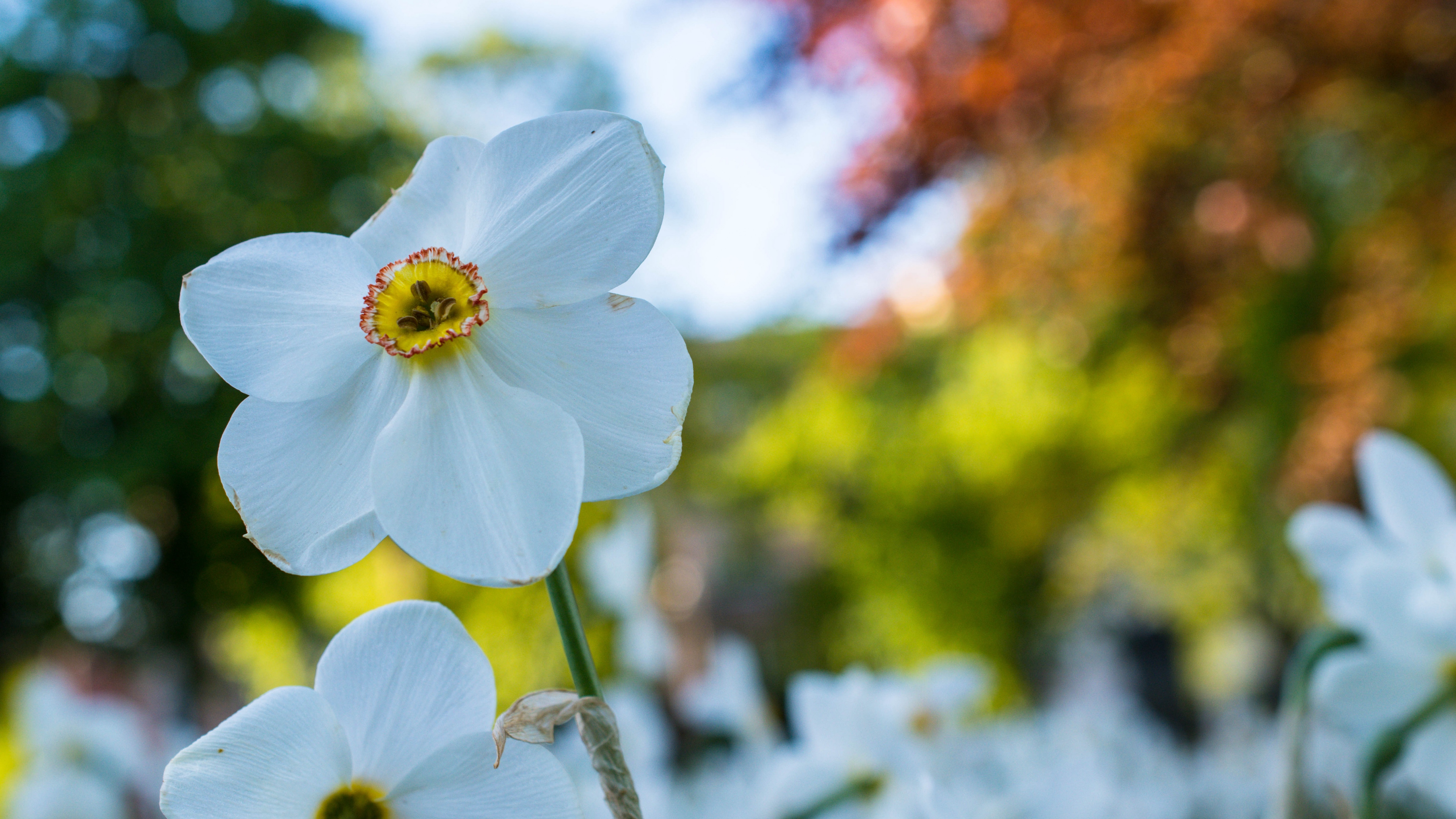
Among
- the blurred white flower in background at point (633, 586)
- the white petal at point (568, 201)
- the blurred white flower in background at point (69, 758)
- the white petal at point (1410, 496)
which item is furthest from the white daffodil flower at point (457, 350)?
the blurred white flower in background at point (69, 758)

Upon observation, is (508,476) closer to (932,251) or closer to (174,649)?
(932,251)

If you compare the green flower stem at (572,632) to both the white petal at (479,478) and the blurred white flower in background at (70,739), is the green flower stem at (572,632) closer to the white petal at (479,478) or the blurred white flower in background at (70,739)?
the white petal at (479,478)

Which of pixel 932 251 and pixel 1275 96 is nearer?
pixel 1275 96

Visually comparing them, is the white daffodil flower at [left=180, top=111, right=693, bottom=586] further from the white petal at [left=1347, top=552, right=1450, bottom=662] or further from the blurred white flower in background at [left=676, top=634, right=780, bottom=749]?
the blurred white flower in background at [left=676, top=634, right=780, bottom=749]

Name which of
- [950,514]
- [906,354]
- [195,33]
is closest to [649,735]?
[950,514]

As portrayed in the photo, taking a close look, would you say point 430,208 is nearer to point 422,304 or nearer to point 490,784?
point 422,304

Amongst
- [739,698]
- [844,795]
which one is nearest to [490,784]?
[844,795]
